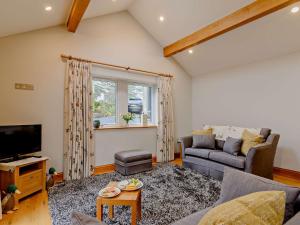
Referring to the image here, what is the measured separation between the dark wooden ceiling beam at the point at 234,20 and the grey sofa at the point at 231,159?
1939mm

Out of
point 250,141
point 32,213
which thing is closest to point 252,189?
point 250,141

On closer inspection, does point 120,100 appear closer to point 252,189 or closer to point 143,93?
point 143,93

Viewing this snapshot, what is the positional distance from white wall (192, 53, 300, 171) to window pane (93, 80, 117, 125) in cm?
254

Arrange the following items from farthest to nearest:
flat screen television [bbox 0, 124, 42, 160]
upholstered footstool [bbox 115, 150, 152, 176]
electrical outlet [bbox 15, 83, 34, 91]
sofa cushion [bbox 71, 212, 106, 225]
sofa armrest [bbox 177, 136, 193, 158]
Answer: sofa armrest [bbox 177, 136, 193, 158] < upholstered footstool [bbox 115, 150, 152, 176] < electrical outlet [bbox 15, 83, 34, 91] < flat screen television [bbox 0, 124, 42, 160] < sofa cushion [bbox 71, 212, 106, 225]

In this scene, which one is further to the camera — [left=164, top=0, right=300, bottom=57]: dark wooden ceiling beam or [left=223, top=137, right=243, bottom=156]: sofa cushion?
[left=223, top=137, right=243, bottom=156]: sofa cushion

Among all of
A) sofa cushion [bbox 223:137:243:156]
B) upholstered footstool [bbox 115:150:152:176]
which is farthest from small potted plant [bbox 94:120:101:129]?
sofa cushion [bbox 223:137:243:156]

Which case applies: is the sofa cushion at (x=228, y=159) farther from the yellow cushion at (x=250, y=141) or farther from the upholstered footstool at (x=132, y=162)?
the upholstered footstool at (x=132, y=162)

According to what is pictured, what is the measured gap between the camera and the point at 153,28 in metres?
4.47

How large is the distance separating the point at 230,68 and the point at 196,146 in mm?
2192

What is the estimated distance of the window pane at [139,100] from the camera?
464 cm

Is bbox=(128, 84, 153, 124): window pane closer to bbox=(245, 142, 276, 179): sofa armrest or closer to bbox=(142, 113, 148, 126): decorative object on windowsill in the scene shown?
bbox=(142, 113, 148, 126): decorative object on windowsill

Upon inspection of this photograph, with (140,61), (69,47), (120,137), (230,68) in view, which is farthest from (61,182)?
(230,68)

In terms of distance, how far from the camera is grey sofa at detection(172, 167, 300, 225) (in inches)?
41.7

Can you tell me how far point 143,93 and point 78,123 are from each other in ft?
6.54
